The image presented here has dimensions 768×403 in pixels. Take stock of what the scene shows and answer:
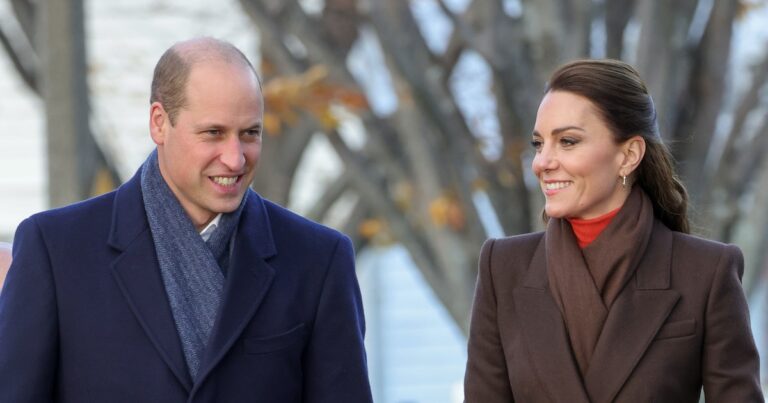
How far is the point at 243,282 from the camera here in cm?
396

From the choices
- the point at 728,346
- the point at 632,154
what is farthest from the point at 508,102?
the point at 728,346

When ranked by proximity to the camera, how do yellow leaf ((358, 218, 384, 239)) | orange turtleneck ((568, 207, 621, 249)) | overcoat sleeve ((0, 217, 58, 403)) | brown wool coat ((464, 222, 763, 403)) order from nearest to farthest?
overcoat sleeve ((0, 217, 58, 403)) → brown wool coat ((464, 222, 763, 403)) → orange turtleneck ((568, 207, 621, 249)) → yellow leaf ((358, 218, 384, 239))

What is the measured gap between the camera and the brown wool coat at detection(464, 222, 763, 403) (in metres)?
4.02

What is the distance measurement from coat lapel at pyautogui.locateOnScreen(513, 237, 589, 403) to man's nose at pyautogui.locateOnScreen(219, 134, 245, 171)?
2.74ft

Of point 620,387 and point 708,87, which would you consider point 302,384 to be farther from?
point 708,87

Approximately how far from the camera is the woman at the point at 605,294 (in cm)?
404

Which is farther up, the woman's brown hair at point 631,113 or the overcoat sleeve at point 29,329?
the woman's brown hair at point 631,113

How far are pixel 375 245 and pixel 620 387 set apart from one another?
864 cm

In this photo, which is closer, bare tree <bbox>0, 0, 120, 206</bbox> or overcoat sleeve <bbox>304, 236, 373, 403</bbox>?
overcoat sleeve <bbox>304, 236, 373, 403</bbox>

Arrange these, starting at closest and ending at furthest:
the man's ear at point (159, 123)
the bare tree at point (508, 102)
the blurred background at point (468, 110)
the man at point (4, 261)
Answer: the man's ear at point (159, 123)
the man at point (4, 261)
the bare tree at point (508, 102)
the blurred background at point (468, 110)

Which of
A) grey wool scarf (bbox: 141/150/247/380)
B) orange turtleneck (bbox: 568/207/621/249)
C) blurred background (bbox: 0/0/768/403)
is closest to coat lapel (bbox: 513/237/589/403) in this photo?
orange turtleneck (bbox: 568/207/621/249)

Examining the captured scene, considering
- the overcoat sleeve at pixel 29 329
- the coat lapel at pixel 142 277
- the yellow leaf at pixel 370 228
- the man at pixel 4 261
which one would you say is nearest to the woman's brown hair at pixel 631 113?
the coat lapel at pixel 142 277

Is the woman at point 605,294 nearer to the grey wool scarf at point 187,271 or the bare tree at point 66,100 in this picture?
the grey wool scarf at point 187,271

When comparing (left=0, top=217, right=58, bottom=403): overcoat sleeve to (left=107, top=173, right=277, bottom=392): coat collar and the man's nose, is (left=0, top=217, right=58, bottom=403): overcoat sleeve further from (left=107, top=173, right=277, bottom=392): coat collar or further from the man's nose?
the man's nose
